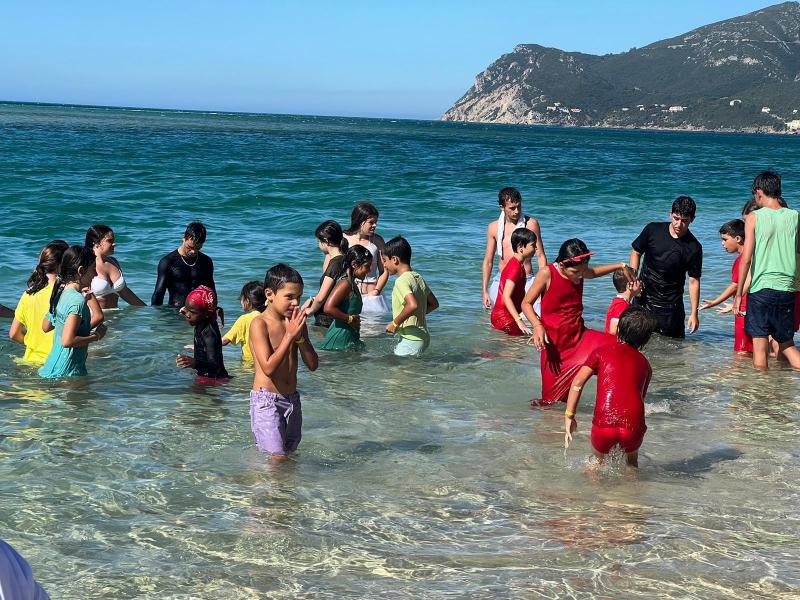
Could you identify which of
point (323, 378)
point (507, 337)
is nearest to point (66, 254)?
point (323, 378)

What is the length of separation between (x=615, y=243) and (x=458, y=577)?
595 inches

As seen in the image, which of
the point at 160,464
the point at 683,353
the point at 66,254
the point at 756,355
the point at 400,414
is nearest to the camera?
the point at 160,464

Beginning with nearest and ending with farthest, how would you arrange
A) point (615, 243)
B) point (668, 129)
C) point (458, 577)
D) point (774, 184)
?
point (458, 577) → point (774, 184) → point (615, 243) → point (668, 129)

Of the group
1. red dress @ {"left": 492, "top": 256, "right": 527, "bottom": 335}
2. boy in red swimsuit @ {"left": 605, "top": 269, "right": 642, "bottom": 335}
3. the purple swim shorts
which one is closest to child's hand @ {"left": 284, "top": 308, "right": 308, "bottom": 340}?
the purple swim shorts

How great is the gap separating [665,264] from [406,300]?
2.64 metres

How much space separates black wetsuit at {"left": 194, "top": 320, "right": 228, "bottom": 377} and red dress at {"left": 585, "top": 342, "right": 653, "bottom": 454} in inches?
118

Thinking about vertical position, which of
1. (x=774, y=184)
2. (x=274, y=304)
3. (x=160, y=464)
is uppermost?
(x=774, y=184)

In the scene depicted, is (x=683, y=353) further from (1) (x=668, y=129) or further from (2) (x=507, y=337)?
(1) (x=668, y=129)

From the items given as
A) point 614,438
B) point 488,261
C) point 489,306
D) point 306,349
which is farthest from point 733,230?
point 306,349

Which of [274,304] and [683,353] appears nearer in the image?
[274,304]

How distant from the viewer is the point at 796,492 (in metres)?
5.72

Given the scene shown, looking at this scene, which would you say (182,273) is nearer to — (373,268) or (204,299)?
(373,268)

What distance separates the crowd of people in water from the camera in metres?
5.76

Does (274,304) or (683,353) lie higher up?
(274,304)
